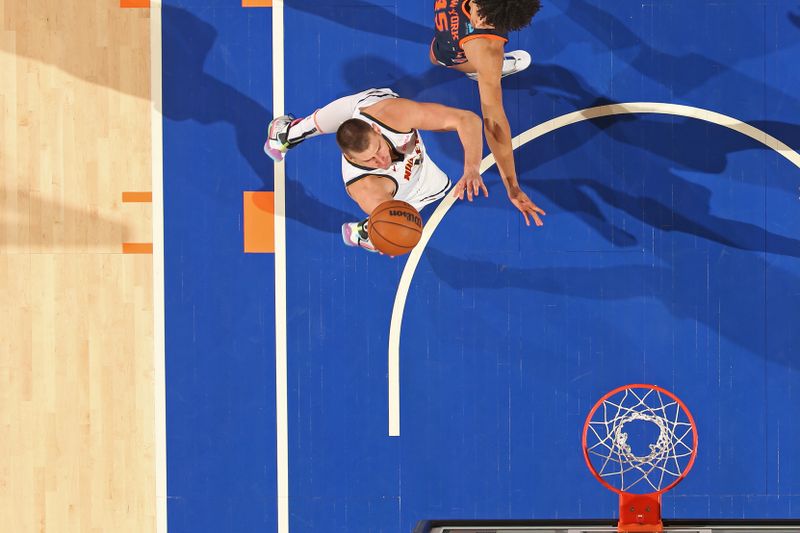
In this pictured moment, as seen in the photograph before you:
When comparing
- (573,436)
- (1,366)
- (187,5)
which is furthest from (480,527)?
(187,5)

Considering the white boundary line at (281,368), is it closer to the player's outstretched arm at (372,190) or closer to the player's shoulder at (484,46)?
the player's outstretched arm at (372,190)

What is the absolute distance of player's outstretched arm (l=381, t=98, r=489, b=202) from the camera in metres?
5.75

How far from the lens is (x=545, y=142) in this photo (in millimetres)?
6328

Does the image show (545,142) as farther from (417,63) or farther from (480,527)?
(480,527)

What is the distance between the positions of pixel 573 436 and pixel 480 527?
1.38m

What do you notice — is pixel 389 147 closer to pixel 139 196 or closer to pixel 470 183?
pixel 470 183

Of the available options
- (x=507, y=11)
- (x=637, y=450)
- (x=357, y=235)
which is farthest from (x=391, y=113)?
(x=637, y=450)

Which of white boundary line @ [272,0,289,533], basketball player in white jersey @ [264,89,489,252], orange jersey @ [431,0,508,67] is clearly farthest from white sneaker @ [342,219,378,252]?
orange jersey @ [431,0,508,67]

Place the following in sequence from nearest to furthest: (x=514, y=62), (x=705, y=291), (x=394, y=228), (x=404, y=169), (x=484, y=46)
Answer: (x=394, y=228)
(x=484, y=46)
(x=404, y=169)
(x=514, y=62)
(x=705, y=291)

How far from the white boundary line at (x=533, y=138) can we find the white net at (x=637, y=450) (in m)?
1.73

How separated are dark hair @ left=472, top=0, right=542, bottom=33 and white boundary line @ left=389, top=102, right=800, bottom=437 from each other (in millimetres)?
1140

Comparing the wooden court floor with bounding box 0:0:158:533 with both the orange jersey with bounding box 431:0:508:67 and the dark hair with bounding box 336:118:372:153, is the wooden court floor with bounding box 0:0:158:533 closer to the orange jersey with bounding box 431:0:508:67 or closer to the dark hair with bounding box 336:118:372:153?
the dark hair with bounding box 336:118:372:153

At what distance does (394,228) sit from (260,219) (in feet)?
4.85

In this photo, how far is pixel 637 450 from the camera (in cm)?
621
